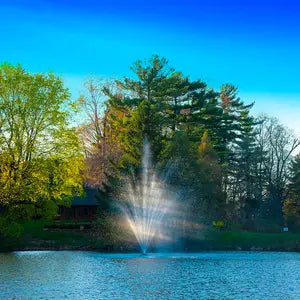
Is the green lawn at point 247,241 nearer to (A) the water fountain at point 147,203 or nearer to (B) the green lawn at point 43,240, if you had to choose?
(A) the water fountain at point 147,203

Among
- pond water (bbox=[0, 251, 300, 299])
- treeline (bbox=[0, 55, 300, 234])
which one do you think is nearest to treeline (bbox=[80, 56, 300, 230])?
treeline (bbox=[0, 55, 300, 234])

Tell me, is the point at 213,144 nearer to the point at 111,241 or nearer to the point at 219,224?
the point at 219,224

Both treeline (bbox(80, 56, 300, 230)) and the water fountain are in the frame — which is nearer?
the water fountain

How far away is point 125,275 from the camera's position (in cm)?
3197

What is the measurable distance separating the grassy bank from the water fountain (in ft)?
5.81

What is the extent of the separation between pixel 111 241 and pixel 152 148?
1028 centimetres

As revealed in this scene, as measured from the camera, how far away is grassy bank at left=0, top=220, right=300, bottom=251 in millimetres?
51594

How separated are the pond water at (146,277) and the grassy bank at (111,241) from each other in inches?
257

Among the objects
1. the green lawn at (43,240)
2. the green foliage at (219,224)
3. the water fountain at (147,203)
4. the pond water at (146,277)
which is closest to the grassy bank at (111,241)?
the green lawn at (43,240)

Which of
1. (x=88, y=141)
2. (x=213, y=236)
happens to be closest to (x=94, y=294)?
(x=213, y=236)

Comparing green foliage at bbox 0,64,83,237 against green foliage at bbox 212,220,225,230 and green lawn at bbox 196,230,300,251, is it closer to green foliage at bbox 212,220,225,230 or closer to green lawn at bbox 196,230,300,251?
green lawn at bbox 196,230,300,251

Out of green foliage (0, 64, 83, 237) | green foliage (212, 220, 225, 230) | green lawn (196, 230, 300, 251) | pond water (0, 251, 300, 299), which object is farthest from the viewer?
green foliage (212, 220, 225, 230)

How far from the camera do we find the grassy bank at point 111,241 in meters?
51.6

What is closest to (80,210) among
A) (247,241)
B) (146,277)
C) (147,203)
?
(147,203)
